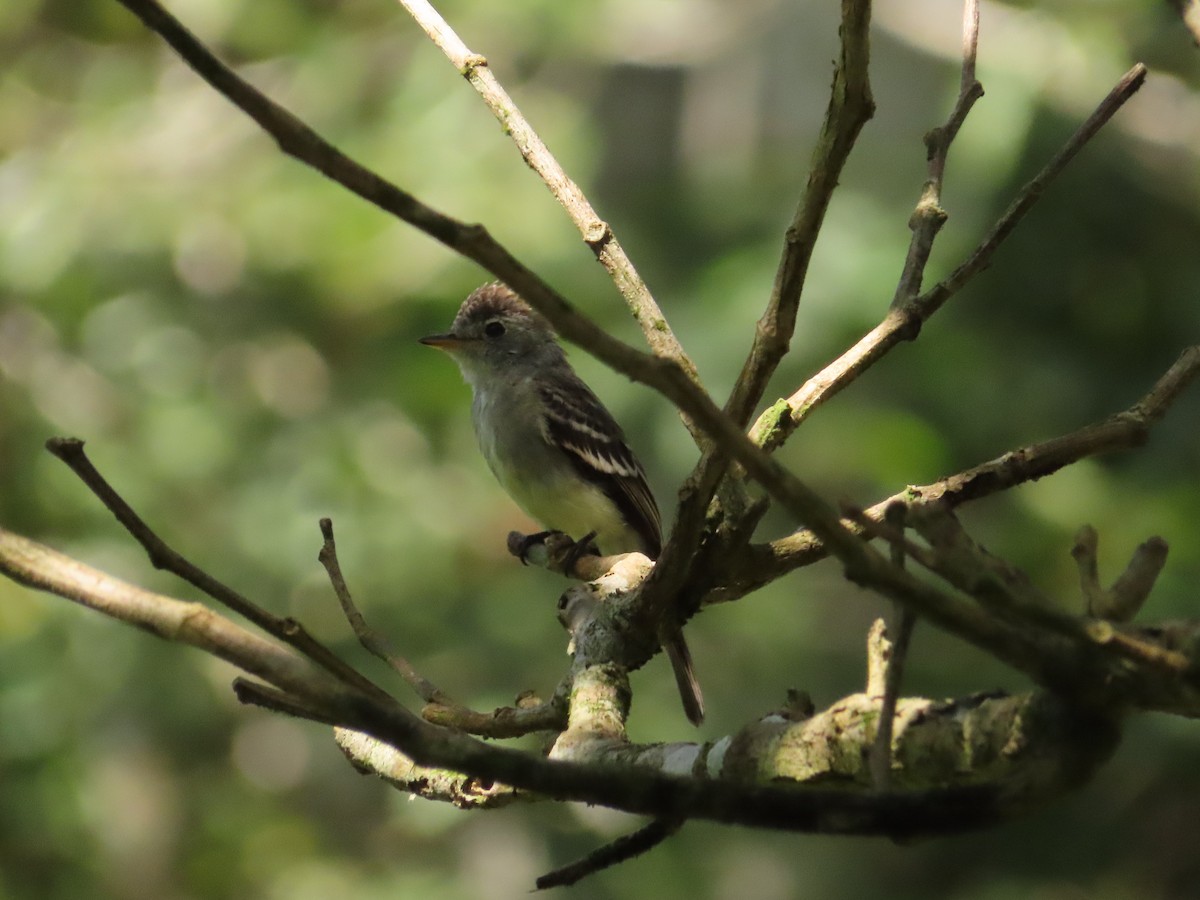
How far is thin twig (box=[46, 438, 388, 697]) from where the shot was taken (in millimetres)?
1723

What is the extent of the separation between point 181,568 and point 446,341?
4.30 metres

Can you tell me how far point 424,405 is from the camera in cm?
743

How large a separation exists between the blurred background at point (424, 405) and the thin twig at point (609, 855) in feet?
13.9

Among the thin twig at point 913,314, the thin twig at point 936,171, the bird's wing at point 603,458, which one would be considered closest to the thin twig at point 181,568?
the thin twig at point 913,314

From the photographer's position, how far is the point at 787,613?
7613 mm

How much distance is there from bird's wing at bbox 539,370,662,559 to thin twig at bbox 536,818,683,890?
12.3 ft

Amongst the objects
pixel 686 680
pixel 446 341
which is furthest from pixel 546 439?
pixel 686 680

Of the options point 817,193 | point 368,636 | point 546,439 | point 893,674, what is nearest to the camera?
point 893,674

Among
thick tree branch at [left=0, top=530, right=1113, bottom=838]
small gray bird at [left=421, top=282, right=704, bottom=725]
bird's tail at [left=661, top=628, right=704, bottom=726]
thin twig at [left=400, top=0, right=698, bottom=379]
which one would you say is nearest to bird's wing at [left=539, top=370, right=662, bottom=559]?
small gray bird at [left=421, top=282, right=704, bottom=725]

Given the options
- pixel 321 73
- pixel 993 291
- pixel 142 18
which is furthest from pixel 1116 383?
pixel 142 18

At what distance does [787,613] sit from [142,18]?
6586 mm

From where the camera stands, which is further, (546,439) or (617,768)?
(546,439)

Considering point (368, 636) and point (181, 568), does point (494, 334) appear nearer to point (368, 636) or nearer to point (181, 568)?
point (368, 636)

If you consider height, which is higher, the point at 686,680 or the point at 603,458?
the point at 603,458
